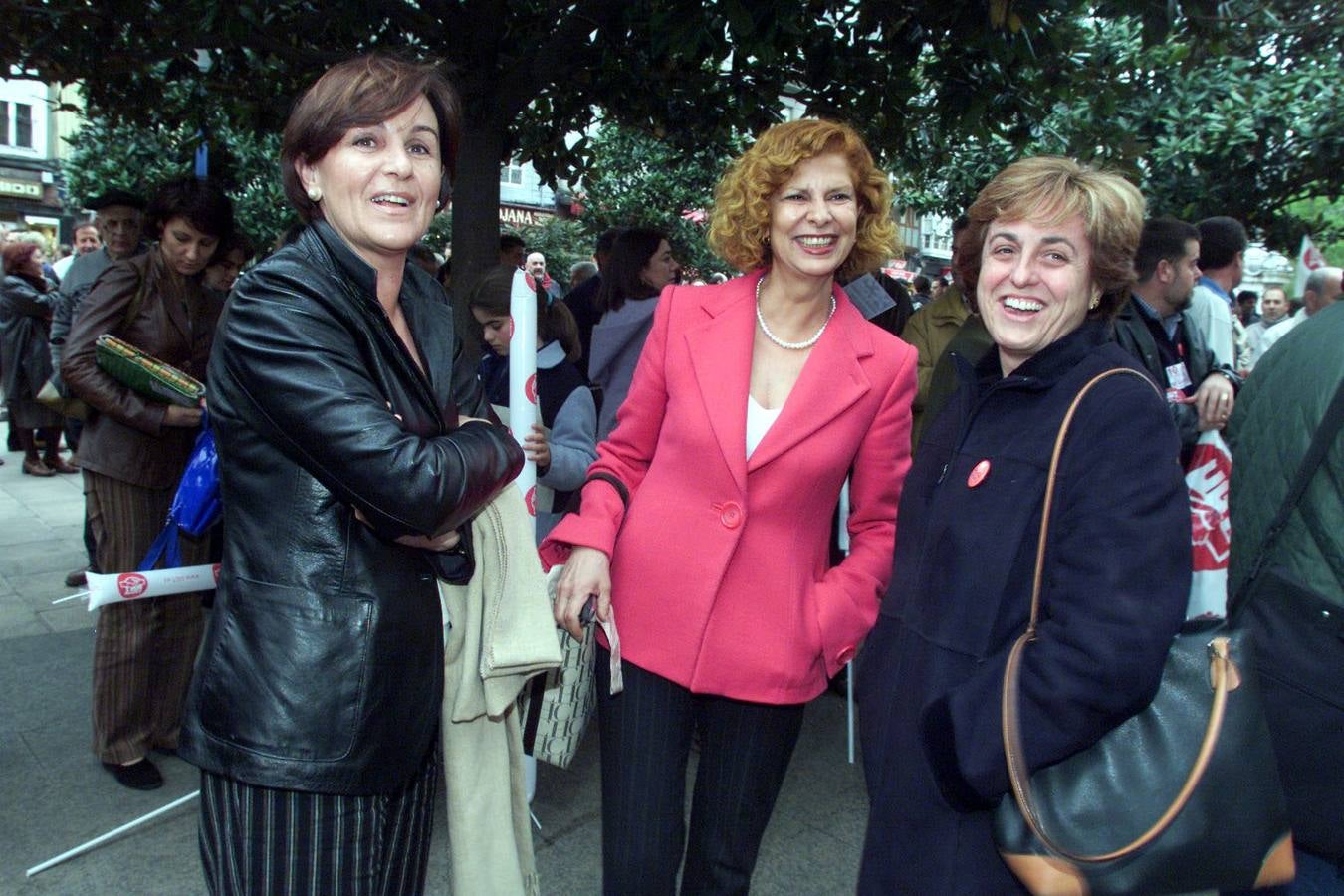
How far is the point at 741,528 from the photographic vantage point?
2.21m

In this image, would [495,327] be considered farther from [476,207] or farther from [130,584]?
[130,584]

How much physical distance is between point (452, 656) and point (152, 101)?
5356 millimetres

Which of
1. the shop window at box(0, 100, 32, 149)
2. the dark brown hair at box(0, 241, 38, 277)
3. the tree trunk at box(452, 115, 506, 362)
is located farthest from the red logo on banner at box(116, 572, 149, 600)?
the shop window at box(0, 100, 32, 149)

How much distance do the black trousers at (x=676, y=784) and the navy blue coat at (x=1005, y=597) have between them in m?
0.29

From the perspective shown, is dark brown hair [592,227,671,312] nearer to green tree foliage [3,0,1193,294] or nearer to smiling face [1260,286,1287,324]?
green tree foliage [3,0,1193,294]

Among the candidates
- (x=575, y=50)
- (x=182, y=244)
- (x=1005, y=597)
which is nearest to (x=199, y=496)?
(x=182, y=244)

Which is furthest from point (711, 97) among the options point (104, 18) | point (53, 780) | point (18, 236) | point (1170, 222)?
point (18, 236)

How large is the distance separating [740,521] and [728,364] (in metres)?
0.35

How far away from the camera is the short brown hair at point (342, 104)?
69.8 inches

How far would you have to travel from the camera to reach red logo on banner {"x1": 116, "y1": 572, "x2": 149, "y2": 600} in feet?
9.84

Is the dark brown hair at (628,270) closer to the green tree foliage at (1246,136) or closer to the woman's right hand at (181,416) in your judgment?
the woman's right hand at (181,416)

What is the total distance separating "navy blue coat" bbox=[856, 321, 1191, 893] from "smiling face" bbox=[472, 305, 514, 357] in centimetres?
210

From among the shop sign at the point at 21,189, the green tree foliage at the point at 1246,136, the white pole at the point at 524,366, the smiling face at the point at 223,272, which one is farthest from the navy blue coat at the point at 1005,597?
the shop sign at the point at 21,189

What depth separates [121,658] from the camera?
12.0 ft
